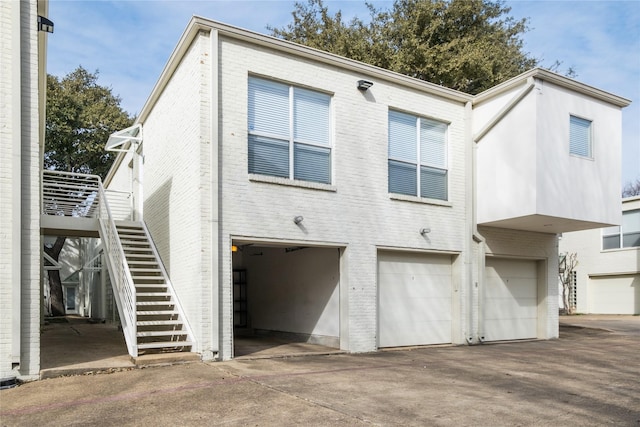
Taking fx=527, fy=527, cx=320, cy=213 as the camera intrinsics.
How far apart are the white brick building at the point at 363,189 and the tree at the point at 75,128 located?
10906 mm

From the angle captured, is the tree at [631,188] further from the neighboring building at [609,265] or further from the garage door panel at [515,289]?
the garage door panel at [515,289]

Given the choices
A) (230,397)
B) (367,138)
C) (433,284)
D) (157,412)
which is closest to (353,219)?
(367,138)

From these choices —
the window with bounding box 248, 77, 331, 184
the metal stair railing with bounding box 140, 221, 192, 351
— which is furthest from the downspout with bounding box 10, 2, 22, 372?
the window with bounding box 248, 77, 331, 184

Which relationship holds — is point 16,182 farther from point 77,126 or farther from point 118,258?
point 77,126

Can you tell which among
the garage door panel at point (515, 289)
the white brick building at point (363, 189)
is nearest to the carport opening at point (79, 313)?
the white brick building at point (363, 189)

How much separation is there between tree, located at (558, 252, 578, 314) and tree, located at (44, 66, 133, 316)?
23070 millimetres

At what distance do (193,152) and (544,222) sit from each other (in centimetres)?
821

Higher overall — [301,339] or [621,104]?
[621,104]

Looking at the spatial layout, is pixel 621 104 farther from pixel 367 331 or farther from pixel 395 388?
pixel 395 388

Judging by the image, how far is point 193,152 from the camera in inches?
390

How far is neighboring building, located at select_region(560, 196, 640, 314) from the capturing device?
2428 centimetres

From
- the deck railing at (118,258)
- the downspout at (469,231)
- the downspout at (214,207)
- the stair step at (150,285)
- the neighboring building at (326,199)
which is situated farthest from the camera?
the downspout at (469,231)

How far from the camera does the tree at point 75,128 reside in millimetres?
23250

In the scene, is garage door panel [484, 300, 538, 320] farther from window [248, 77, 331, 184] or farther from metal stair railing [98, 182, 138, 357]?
metal stair railing [98, 182, 138, 357]
